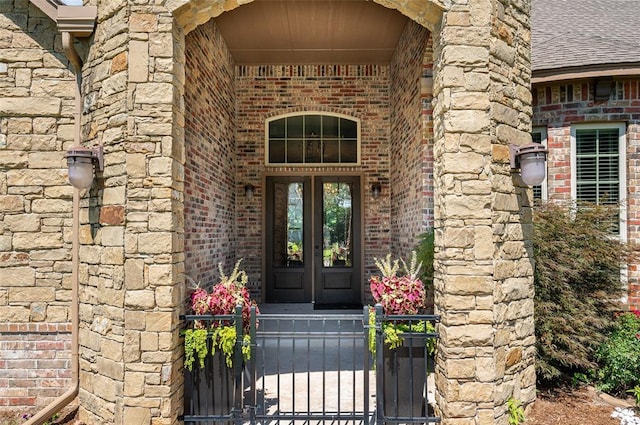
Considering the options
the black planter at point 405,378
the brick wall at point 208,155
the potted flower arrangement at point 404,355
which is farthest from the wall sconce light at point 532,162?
the brick wall at point 208,155

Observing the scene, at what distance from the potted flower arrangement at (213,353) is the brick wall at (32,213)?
1487 millimetres

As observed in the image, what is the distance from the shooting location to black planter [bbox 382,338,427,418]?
3045 millimetres

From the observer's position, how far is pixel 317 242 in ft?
21.7

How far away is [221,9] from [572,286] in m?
4.44

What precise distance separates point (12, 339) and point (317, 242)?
427cm

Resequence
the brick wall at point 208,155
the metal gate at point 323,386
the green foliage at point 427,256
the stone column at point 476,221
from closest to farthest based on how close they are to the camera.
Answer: the stone column at point 476,221, the metal gate at point 323,386, the green foliage at point 427,256, the brick wall at point 208,155

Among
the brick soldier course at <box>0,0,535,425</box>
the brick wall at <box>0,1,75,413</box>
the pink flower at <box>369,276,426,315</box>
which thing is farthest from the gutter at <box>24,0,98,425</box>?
the pink flower at <box>369,276,426,315</box>

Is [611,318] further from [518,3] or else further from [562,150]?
[518,3]

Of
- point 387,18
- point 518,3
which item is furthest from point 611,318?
point 387,18

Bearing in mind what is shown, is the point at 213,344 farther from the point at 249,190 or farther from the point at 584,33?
the point at 584,33

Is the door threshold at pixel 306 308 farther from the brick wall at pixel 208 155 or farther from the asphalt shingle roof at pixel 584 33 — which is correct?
the asphalt shingle roof at pixel 584 33

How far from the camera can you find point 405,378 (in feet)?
10.1

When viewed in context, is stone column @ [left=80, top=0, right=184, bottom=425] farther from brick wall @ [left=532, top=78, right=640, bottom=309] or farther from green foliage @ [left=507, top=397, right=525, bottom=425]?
brick wall @ [left=532, top=78, right=640, bottom=309]

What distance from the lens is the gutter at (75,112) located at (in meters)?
3.14
